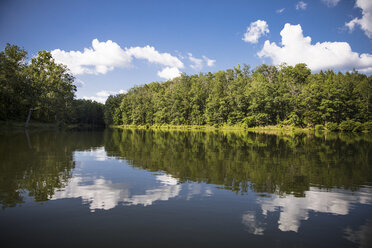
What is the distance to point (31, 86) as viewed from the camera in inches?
2217

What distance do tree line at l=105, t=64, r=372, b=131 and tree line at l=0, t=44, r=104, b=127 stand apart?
38618 mm

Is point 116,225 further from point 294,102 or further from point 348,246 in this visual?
point 294,102

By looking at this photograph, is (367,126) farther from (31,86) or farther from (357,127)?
(31,86)

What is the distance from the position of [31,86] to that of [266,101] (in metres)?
63.0

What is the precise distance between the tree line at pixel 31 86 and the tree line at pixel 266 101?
3862 cm

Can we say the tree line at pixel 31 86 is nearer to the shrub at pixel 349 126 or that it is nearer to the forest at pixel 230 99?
the forest at pixel 230 99

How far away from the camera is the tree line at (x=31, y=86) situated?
166ft

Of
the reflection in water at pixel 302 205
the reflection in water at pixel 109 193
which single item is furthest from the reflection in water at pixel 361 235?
the reflection in water at pixel 109 193

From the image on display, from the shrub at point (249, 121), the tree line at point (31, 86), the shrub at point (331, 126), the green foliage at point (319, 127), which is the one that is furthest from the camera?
the shrub at point (249, 121)

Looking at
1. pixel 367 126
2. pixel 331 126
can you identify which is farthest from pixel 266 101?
pixel 367 126

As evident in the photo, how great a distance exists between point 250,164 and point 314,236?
8.36m

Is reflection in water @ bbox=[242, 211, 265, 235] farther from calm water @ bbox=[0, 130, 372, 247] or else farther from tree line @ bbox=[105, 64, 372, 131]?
tree line @ bbox=[105, 64, 372, 131]

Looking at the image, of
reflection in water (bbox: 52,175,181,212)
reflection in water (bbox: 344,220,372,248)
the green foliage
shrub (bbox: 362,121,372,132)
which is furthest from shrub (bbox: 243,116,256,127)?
reflection in water (bbox: 344,220,372,248)

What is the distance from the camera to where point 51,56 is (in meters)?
64.4
